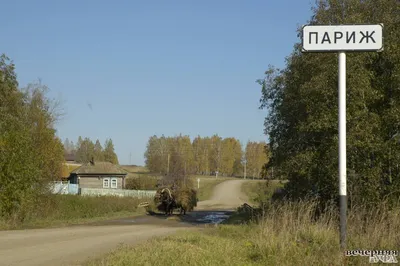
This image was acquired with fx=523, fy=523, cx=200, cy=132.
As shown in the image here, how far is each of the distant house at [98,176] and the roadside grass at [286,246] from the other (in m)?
57.0

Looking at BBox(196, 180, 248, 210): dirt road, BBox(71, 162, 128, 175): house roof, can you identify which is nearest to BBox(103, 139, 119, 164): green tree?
BBox(196, 180, 248, 210): dirt road

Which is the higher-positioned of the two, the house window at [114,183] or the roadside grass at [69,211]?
the house window at [114,183]

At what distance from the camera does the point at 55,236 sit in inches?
705

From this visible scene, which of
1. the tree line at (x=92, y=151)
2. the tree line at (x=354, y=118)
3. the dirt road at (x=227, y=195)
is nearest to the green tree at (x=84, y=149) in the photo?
the tree line at (x=92, y=151)

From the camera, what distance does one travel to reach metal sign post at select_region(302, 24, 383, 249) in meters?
10.3

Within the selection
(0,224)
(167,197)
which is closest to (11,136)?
(0,224)

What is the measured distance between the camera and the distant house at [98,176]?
68.6 meters

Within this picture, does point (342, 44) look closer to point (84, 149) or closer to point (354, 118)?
point (354, 118)

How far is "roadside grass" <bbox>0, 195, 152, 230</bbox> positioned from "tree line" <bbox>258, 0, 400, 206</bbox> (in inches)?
510

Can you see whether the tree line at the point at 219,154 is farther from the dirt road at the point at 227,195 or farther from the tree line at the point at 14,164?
the tree line at the point at 14,164

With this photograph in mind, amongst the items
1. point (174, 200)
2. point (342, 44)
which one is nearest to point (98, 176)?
point (174, 200)

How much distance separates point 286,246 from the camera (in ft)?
34.9

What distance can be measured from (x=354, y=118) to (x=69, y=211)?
931 inches

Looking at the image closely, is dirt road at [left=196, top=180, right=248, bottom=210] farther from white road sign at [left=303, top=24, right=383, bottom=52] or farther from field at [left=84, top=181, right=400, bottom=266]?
white road sign at [left=303, top=24, right=383, bottom=52]
